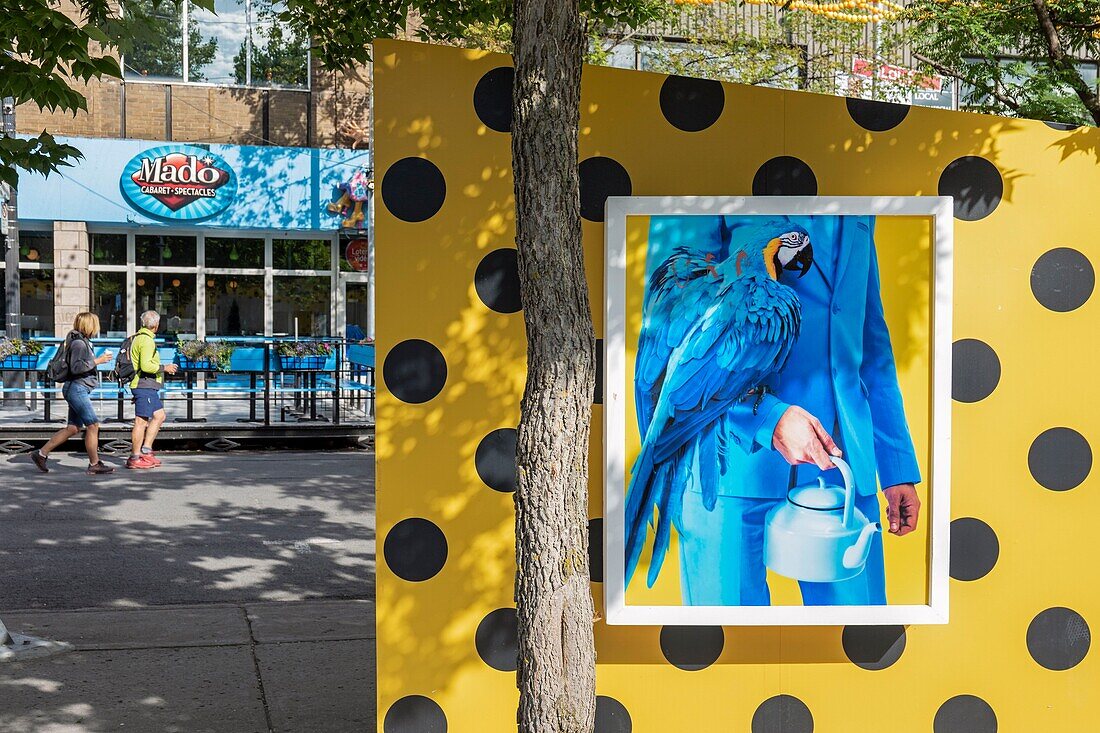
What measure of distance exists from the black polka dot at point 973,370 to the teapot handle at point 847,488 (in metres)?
0.50

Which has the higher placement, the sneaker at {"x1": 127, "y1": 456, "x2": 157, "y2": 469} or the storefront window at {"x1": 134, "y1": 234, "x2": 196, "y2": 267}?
the storefront window at {"x1": 134, "y1": 234, "x2": 196, "y2": 267}

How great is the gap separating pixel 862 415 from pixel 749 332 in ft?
1.68

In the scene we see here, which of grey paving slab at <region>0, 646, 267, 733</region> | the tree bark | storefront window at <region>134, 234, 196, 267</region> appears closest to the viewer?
grey paving slab at <region>0, 646, 267, 733</region>

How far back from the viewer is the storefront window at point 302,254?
24.1 meters

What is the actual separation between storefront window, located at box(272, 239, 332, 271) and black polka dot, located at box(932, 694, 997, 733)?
21.4m

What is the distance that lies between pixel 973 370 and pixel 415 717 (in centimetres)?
242

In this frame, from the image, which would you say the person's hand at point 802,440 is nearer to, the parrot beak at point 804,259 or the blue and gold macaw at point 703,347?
the blue and gold macaw at point 703,347

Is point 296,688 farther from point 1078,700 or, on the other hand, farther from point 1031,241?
point 1031,241

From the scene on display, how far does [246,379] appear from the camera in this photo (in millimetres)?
23078

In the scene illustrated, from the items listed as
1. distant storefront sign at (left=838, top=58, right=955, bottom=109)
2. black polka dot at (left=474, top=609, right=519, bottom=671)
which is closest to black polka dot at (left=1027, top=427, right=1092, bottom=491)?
black polka dot at (left=474, top=609, right=519, bottom=671)

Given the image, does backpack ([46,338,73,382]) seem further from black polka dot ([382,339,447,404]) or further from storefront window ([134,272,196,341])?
storefront window ([134,272,196,341])

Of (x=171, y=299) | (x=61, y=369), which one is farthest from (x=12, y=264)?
(x=61, y=369)

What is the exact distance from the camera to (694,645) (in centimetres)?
418

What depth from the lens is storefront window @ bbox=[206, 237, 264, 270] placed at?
23.7 metres
